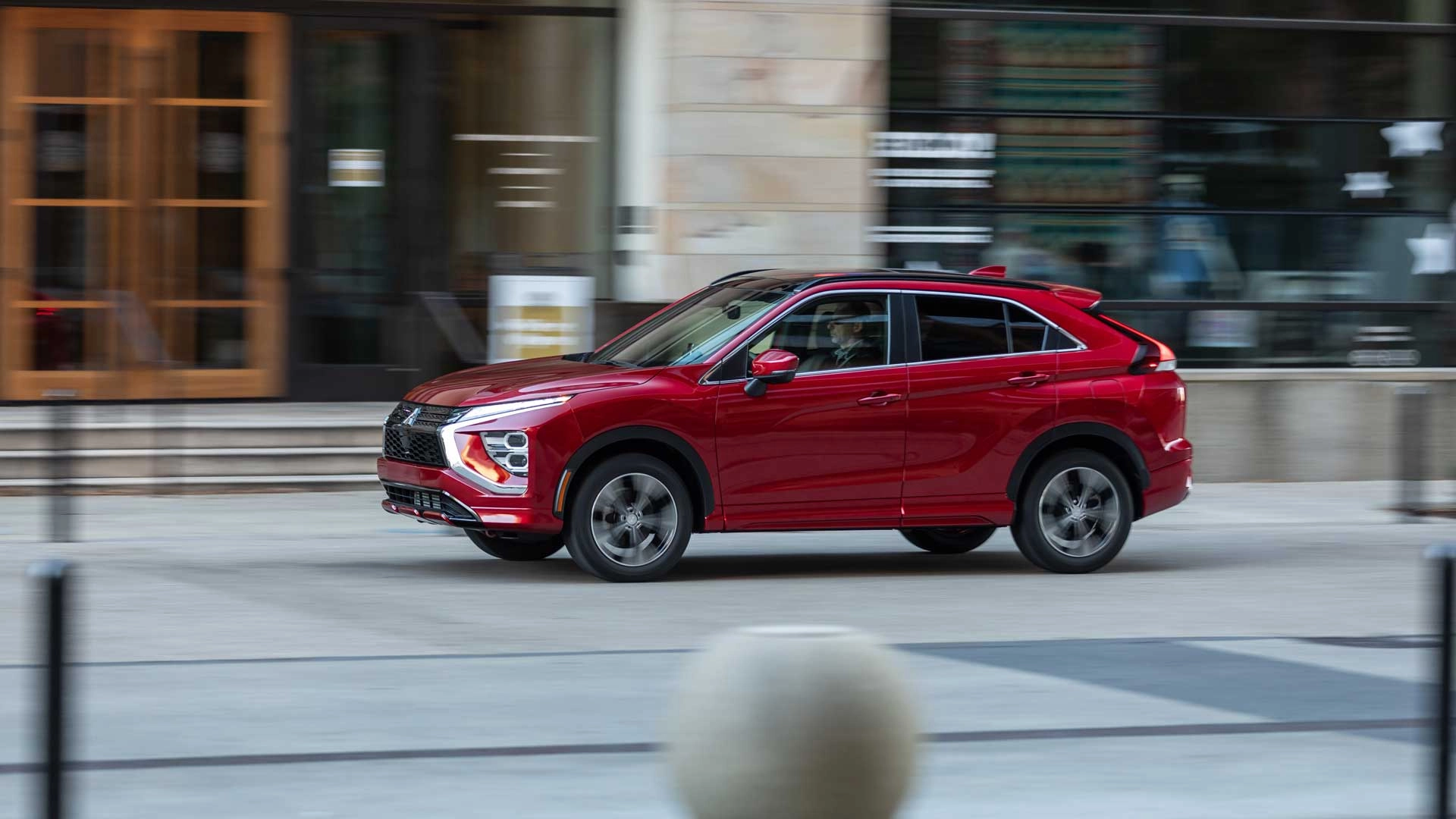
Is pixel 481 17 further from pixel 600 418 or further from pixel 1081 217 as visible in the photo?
pixel 600 418

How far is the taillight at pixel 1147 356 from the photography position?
10.9 meters

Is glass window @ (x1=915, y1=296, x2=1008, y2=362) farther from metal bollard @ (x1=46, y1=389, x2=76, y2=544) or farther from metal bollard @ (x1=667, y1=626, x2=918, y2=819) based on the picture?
metal bollard @ (x1=667, y1=626, x2=918, y2=819)

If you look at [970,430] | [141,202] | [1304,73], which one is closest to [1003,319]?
[970,430]

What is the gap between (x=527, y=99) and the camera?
16875mm

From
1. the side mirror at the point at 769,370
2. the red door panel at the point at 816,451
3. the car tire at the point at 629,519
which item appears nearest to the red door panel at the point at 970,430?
the red door panel at the point at 816,451

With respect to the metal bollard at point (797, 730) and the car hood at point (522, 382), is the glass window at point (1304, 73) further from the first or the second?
the metal bollard at point (797, 730)

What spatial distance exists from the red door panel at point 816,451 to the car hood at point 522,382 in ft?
1.89

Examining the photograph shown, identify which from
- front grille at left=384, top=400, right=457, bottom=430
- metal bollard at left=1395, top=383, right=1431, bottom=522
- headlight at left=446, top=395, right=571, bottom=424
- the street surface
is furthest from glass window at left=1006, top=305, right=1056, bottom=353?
metal bollard at left=1395, top=383, right=1431, bottom=522

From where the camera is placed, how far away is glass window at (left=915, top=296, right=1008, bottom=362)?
34.5 ft

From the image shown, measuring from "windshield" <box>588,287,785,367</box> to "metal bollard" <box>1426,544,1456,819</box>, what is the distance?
5.78 meters

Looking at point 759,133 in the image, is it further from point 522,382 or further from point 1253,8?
point 522,382

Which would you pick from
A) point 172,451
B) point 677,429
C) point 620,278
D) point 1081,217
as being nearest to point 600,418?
point 677,429

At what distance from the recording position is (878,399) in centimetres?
1025

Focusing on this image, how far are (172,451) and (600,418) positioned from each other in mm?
5485
